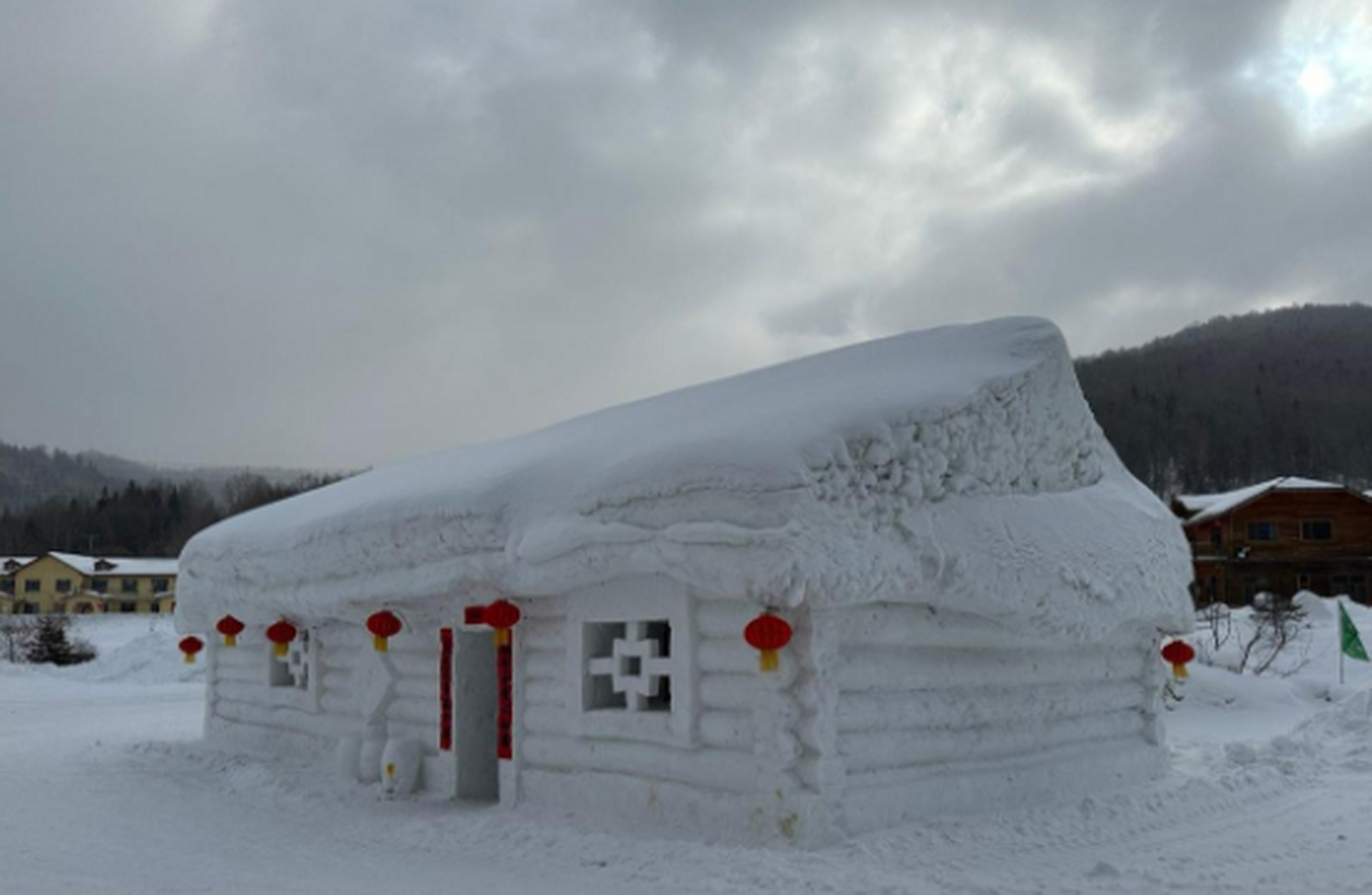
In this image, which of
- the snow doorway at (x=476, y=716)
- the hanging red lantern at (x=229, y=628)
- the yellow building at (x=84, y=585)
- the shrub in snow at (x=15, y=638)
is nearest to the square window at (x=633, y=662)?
the snow doorway at (x=476, y=716)

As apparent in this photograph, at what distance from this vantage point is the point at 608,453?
34.6 ft

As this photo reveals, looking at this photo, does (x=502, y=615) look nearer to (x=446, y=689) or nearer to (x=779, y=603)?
(x=446, y=689)

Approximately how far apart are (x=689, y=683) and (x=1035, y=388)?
4.56 m

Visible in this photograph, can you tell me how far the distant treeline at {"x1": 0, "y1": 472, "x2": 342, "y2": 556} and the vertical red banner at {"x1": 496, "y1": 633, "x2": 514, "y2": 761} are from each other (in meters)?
90.0

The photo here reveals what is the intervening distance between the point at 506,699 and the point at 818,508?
4257 millimetres

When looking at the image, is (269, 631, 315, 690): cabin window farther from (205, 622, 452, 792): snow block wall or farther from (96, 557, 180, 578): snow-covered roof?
(96, 557, 180, 578): snow-covered roof

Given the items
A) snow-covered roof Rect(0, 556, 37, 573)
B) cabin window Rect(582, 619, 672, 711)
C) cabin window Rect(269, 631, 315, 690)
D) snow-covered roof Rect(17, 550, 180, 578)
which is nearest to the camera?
cabin window Rect(582, 619, 672, 711)

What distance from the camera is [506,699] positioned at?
1138 centimetres

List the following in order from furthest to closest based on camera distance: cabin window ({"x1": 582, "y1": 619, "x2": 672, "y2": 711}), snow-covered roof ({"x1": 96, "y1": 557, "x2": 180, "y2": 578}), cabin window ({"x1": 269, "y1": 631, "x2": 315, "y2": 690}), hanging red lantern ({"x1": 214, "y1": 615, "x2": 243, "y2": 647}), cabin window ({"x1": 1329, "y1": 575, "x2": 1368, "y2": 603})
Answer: snow-covered roof ({"x1": 96, "y1": 557, "x2": 180, "y2": 578}) → cabin window ({"x1": 1329, "y1": 575, "x2": 1368, "y2": 603}) → hanging red lantern ({"x1": 214, "y1": 615, "x2": 243, "y2": 647}) → cabin window ({"x1": 269, "y1": 631, "x2": 315, "y2": 690}) → cabin window ({"x1": 582, "y1": 619, "x2": 672, "y2": 711})

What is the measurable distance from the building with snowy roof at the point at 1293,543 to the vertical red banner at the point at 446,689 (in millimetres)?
41097

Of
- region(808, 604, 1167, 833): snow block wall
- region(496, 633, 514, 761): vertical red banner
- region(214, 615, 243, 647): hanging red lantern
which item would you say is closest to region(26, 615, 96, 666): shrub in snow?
region(214, 615, 243, 647): hanging red lantern

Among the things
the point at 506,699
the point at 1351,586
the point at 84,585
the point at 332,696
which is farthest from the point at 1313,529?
the point at 84,585

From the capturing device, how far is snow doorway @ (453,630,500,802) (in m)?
12.2

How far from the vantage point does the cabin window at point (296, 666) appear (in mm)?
14992
